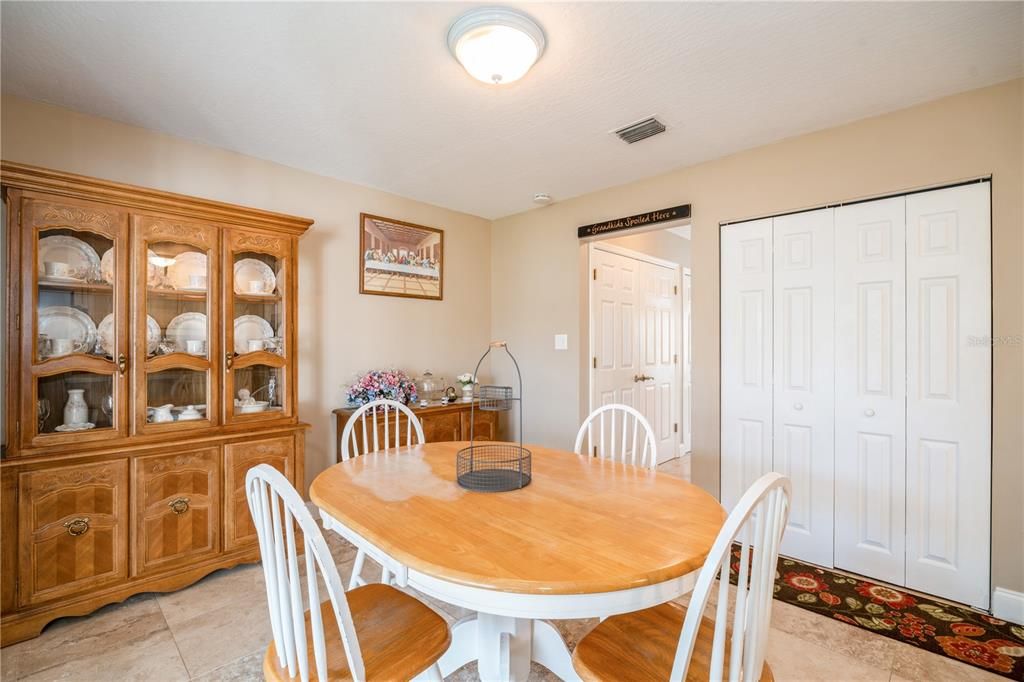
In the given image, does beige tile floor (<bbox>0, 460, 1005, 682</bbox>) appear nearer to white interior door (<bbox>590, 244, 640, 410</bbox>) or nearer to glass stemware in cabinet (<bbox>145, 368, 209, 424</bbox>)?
glass stemware in cabinet (<bbox>145, 368, 209, 424</bbox>)

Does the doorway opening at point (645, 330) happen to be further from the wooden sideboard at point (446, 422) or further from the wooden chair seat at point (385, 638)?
the wooden chair seat at point (385, 638)

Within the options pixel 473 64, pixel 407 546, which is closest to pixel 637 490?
pixel 407 546

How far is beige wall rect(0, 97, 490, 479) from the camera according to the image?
243 centimetres

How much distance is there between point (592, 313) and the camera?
395cm

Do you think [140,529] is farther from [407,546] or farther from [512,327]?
[512,327]

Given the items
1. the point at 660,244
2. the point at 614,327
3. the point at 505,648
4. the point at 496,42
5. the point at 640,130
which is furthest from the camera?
the point at 660,244

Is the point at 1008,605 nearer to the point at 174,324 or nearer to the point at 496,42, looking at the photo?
the point at 496,42

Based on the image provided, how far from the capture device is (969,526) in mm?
2213

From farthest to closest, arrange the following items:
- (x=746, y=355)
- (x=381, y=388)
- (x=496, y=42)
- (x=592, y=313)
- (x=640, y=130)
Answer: (x=592, y=313), (x=381, y=388), (x=746, y=355), (x=640, y=130), (x=496, y=42)

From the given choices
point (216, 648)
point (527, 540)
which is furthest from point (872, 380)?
point (216, 648)

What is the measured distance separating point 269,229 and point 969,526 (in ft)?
13.1

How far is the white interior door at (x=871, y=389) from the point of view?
7.91 ft

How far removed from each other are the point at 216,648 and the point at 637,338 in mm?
3786

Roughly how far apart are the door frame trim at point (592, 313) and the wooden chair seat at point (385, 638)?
262 cm
